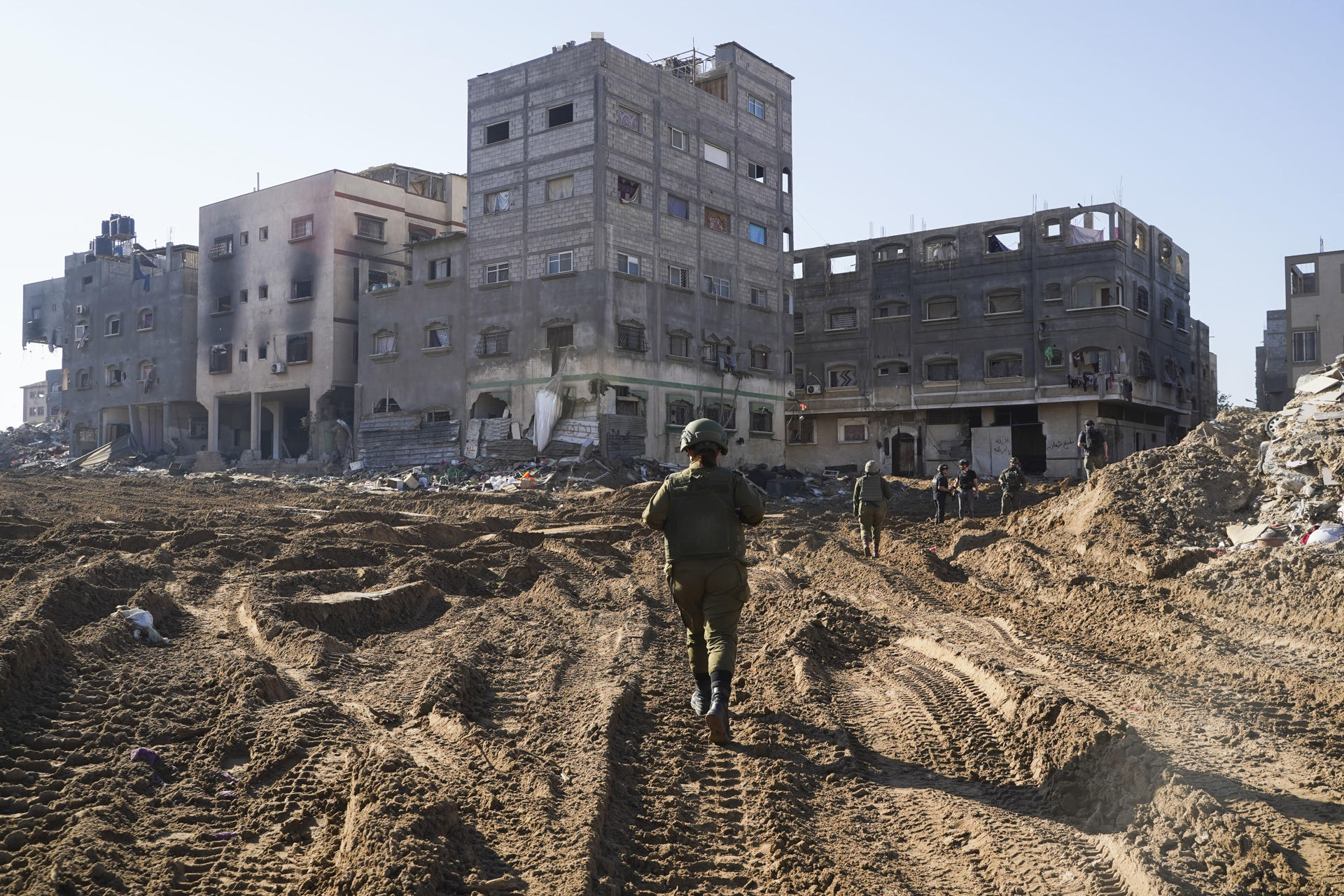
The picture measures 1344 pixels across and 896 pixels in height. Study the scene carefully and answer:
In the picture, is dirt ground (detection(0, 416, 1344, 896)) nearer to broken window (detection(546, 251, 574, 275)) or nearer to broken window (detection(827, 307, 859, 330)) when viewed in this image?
broken window (detection(546, 251, 574, 275))

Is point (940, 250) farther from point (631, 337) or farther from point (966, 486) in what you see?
point (966, 486)

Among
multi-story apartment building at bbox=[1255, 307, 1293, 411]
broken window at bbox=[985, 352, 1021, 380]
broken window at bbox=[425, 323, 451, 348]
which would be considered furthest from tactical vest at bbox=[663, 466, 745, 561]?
multi-story apartment building at bbox=[1255, 307, 1293, 411]

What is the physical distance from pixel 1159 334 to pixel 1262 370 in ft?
74.1

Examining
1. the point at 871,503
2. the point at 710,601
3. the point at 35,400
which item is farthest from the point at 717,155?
the point at 35,400

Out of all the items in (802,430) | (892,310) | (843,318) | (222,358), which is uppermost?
(892,310)

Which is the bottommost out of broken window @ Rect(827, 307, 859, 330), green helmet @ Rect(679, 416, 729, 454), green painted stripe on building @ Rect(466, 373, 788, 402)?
green helmet @ Rect(679, 416, 729, 454)

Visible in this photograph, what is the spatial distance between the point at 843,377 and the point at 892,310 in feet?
12.2

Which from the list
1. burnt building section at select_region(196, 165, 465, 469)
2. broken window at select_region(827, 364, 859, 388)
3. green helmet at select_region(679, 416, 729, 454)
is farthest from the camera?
broken window at select_region(827, 364, 859, 388)

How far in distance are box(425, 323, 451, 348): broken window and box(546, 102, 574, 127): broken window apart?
8692 mm

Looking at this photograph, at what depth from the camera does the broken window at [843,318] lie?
154 ft

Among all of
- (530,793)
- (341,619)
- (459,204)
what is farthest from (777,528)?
(459,204)

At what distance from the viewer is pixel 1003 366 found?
43.3 meters

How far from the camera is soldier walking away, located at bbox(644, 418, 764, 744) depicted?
21.2 ft

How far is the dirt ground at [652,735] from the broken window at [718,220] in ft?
95.5
